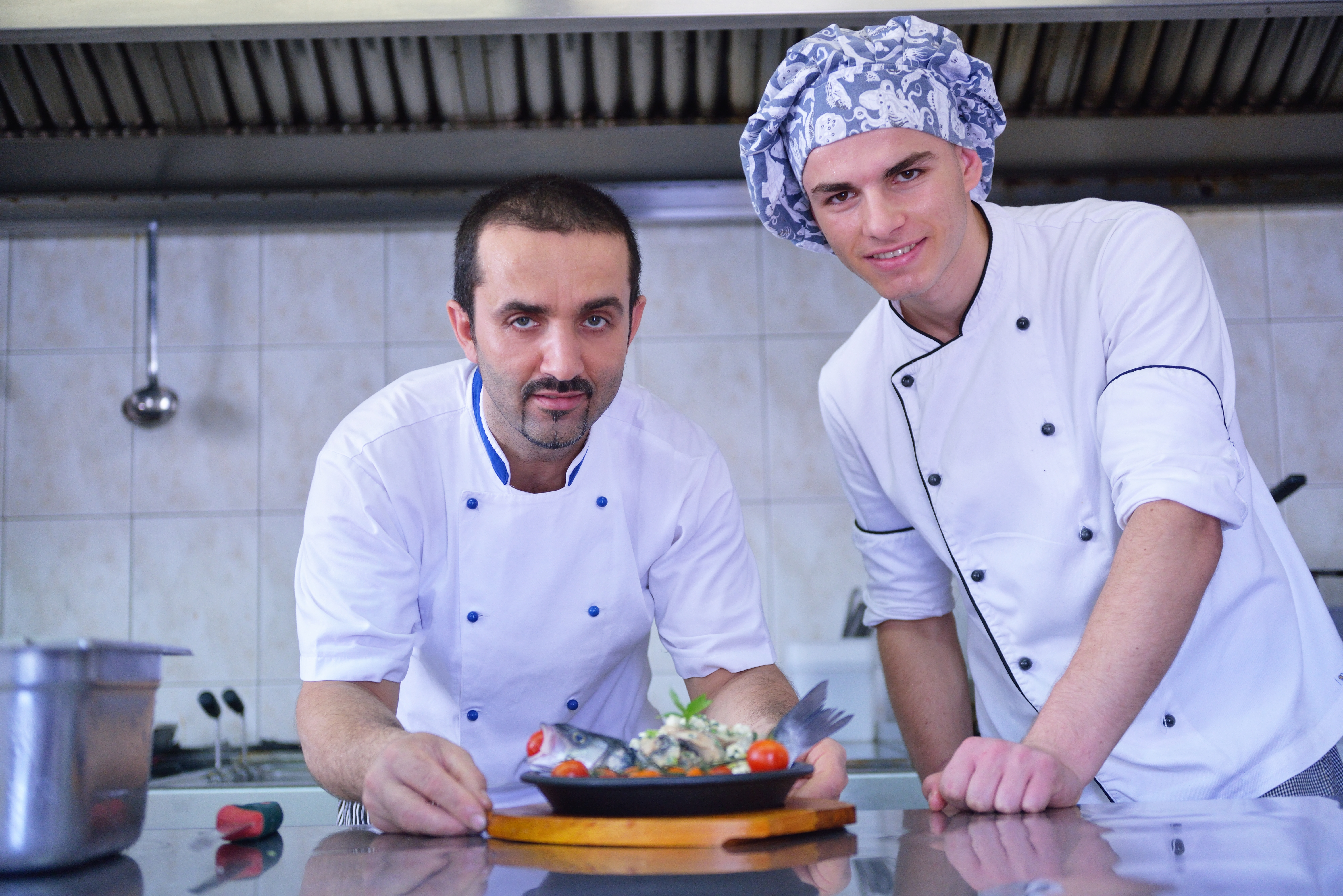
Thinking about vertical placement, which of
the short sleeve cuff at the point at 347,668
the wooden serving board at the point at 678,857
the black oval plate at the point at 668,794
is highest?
the short sleeve cuff at the point at 347,668

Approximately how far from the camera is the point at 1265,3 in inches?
81.4

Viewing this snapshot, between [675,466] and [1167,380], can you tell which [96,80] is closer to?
[675,466]

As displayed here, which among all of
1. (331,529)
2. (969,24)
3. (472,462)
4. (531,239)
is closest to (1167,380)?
(531,239)

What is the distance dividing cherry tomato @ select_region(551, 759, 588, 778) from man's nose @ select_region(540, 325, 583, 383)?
500mm

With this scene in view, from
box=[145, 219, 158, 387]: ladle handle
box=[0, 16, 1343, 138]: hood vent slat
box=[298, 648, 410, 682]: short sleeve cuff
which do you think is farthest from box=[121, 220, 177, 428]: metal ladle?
box=[298, 648, 410, 682]: short sleeve cuff

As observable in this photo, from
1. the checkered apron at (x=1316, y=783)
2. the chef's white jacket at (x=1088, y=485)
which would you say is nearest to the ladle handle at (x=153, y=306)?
the chef's white jacket at (x=1088, y=485)

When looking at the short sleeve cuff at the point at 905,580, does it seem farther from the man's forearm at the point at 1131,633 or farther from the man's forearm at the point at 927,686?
the man's forearm at the point at 1131,633

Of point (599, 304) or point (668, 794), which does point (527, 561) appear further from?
point (668, 794)

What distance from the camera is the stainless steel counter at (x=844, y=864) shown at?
0.67m

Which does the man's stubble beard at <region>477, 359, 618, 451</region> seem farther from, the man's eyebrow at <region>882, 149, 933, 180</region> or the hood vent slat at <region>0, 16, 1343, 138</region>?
the hood vent slat at <region>0, 16, 1343, 138</region>

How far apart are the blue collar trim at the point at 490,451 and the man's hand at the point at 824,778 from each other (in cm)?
54

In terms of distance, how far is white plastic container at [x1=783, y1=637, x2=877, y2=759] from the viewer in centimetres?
251

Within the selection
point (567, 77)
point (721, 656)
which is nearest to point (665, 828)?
point (721, 656)

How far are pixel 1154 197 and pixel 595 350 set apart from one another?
6.30ft
